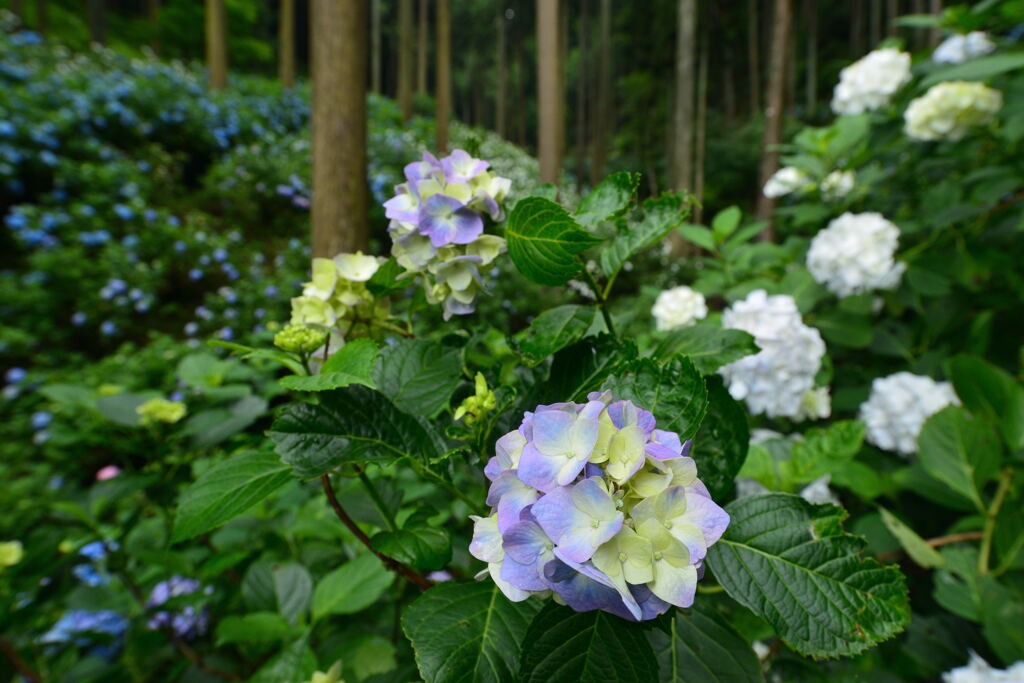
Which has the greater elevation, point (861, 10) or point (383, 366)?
point (861, 10)

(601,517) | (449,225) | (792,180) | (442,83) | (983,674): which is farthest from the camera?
(442,83)

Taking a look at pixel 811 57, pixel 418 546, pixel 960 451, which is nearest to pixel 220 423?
pixel 418 546

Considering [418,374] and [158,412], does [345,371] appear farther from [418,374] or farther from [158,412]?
[158,412]

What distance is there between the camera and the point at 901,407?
4.46ft

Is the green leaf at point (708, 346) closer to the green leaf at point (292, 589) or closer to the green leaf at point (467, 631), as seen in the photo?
the green leaf at point (467, 631)

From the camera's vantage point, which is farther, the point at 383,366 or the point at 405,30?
the point at 405,30

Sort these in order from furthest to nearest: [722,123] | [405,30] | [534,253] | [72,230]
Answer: [722,123] < [405,30] < [72,230] < [534,253]

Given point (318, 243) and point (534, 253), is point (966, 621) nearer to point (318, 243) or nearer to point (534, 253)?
point (534, 253)

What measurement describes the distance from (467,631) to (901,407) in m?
1.38

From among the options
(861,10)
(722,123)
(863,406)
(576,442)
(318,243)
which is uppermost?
(861,10)

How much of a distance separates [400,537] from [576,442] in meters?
0.23

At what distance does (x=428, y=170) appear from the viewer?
1.97 ft

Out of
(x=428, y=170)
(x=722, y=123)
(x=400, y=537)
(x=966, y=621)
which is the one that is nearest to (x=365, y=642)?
(x=400, y=537)

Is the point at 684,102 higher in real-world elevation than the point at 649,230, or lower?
higher
